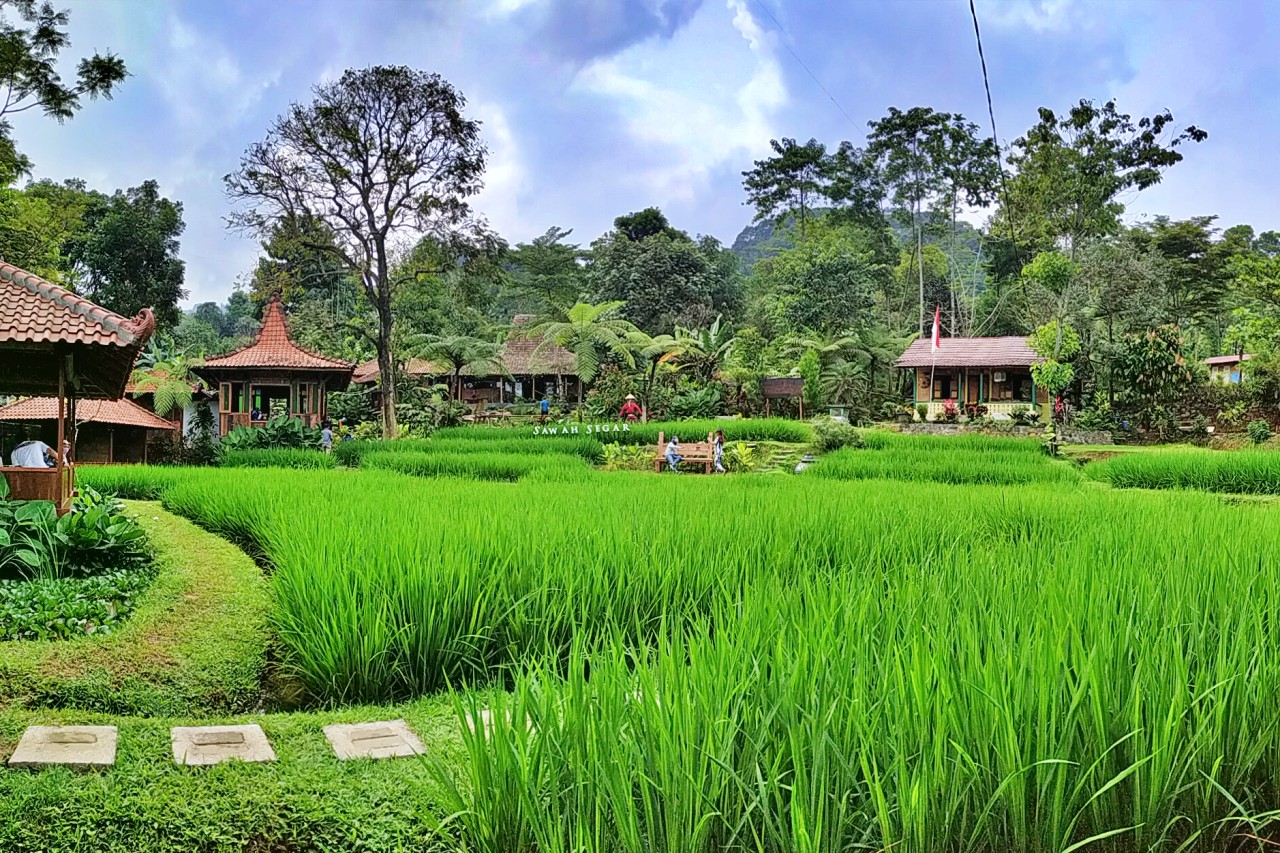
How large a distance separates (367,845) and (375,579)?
183 cm

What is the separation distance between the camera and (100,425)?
19953mm

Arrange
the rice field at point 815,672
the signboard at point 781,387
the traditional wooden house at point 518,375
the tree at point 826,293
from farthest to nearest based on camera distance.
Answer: the tree at point 826,293 → the traditional wooden house at point 518,375 → the signboard at point 781,387 → the rice field at point 815,672

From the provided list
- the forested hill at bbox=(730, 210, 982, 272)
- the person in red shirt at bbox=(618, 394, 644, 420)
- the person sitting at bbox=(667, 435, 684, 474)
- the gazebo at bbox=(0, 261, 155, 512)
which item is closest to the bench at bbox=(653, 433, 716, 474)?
the person sitting at bbox=(667, 435, 684, 474)

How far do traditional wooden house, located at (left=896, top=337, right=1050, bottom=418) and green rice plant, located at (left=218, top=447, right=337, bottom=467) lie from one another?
17.2 m

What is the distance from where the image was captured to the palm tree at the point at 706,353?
25.2 m

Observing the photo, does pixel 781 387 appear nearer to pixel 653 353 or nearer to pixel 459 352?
pixel 653 353

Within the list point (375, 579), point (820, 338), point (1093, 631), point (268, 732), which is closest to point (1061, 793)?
point (1093, 631)

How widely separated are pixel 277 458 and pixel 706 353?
12875 millimetres

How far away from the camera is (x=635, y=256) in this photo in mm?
32344

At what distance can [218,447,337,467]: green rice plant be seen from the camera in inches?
627

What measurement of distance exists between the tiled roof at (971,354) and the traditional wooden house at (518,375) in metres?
10.8

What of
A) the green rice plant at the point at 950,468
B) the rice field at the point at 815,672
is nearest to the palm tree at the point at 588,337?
the green rice plant at the point at 950,468

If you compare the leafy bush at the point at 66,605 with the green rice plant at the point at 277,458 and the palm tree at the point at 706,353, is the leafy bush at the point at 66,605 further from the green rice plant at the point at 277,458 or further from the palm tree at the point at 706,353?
the palm tree at the point at 706,353

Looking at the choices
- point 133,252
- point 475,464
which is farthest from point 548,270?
point 475,464
